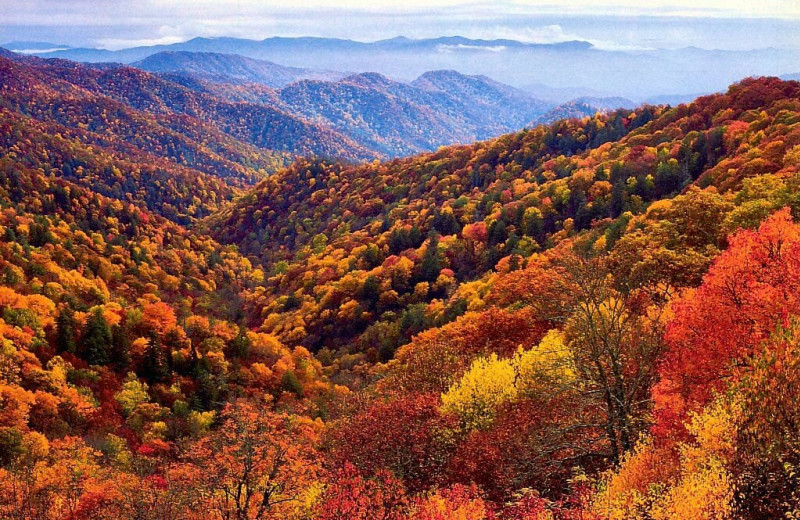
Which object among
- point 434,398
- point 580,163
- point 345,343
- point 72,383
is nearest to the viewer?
point 434,398

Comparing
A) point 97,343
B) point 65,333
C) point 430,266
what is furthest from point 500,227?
point 65,333

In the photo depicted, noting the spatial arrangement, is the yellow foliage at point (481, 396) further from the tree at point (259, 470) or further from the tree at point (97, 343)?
the tree at point (97, 343)

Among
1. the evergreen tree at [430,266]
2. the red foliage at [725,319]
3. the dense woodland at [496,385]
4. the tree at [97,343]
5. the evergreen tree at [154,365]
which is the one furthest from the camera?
the evergreen tree at [430,266]

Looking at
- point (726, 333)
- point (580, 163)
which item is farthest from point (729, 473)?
point (580, 163)

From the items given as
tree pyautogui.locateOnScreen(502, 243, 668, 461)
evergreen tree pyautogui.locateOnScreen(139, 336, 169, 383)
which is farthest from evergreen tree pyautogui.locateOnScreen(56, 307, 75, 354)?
tree pyautogui.locateOnScreen(502, 243, 668, 461)

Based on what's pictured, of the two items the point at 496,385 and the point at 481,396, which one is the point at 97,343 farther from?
the point at 496,385

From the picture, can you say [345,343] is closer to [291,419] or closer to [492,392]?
[291,419]

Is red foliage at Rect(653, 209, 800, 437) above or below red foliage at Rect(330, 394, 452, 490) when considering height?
above

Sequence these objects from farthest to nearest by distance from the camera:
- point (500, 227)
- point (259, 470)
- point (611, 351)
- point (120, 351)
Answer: point (500, 227) → point (120, 351) → point (259, 470) → point (611, 351)

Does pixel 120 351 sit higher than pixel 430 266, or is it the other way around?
pixel 430 266

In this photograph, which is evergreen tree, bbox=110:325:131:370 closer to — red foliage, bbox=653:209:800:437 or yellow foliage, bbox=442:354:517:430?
yellow foliage, bbox=442:354:517:430

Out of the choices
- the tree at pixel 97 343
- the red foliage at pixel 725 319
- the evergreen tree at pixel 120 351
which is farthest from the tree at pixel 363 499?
the tree at pixel 97 343
